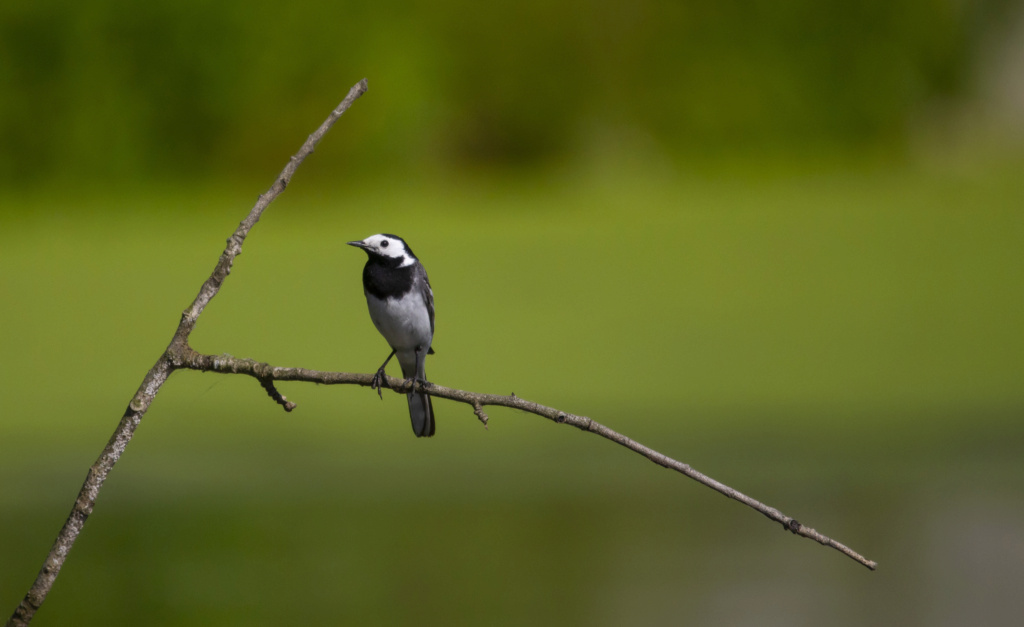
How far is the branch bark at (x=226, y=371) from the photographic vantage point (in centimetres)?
61

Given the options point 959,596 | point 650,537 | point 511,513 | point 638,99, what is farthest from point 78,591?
point 638,99

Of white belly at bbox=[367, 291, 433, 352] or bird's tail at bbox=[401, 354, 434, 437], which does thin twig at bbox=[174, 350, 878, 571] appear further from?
bird's tail at bbox=[401, 354, 434, 437]

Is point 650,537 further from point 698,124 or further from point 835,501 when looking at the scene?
point 698,124

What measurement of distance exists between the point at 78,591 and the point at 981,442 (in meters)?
2.27

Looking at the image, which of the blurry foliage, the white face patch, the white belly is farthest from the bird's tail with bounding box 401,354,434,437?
the blurry foliage

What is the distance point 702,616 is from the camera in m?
2.12

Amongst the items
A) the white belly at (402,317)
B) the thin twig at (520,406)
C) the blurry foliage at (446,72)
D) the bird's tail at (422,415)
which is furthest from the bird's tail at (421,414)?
the blurry foliage at (446,72)

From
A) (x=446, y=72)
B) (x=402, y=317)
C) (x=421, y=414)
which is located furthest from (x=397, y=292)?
(x=446, y=72)

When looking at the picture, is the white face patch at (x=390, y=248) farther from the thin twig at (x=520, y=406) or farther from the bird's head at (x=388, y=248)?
the thin twig at (x=520, y=406)

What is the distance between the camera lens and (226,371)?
733mm

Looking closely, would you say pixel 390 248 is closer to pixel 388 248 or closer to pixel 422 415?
pixel 388 248

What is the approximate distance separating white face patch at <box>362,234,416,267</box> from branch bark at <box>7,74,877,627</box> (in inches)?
32.2

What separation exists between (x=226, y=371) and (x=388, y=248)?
0.85 metres

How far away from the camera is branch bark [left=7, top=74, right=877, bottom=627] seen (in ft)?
2.00
